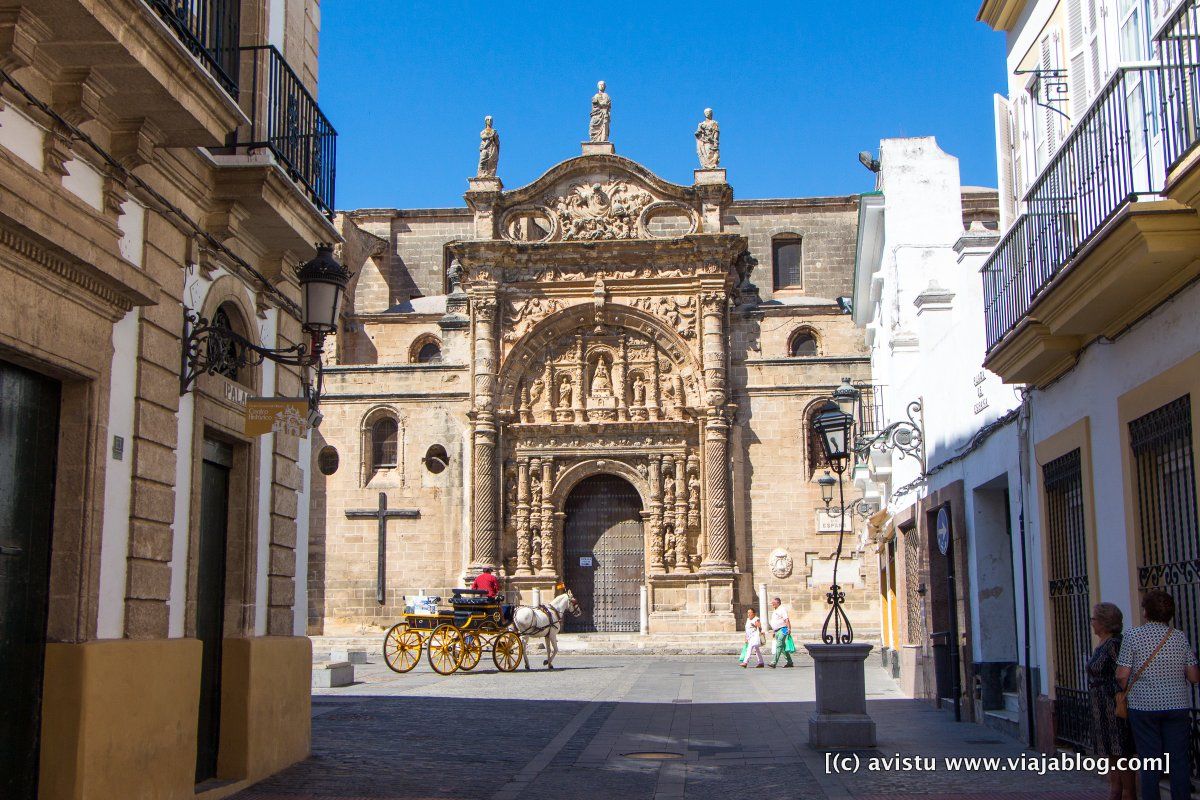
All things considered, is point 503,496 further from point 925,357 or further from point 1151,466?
point 1151,466

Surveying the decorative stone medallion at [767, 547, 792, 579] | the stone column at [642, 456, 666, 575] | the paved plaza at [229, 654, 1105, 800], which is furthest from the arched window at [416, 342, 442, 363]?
the paved plaza at [229, 654, 1105, 800]

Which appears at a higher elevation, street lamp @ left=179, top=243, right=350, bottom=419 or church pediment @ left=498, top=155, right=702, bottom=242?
church pediment @ left=498, top=155, right=702, bottom=242

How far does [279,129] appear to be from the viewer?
32.8 ft

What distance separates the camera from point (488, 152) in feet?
108

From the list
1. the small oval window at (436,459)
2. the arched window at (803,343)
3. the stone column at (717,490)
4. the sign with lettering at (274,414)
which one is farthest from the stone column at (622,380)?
the sign with lettering at (274,414)

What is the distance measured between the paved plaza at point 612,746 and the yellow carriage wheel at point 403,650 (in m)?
2.44

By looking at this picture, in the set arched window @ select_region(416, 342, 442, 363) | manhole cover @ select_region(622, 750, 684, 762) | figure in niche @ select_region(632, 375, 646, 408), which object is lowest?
manhole cover @ select_region(622, 750, 684, 762)

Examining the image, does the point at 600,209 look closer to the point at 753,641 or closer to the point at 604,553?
the point at 604,553

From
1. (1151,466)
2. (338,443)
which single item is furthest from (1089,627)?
(338,443)

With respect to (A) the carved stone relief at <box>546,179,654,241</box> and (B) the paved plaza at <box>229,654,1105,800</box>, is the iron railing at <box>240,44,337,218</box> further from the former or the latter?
(A) the carved stone relief at <box>546,179,654,241</box>

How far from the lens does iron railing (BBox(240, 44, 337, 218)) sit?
9.80 meters

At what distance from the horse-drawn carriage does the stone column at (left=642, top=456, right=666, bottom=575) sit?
8574 mm

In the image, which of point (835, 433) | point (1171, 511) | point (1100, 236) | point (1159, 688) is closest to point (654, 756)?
point (835, 433)

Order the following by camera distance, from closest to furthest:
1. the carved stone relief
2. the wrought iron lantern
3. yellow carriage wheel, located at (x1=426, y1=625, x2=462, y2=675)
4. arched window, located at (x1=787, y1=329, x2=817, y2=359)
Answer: the wrought iron lantern
yellow carriage wheel, located at (x1=426, y1=625, x2=462, y2=675)
the carved stone relief
arched window, located at (x1=787, y1=329, x2=817, y2=359)
